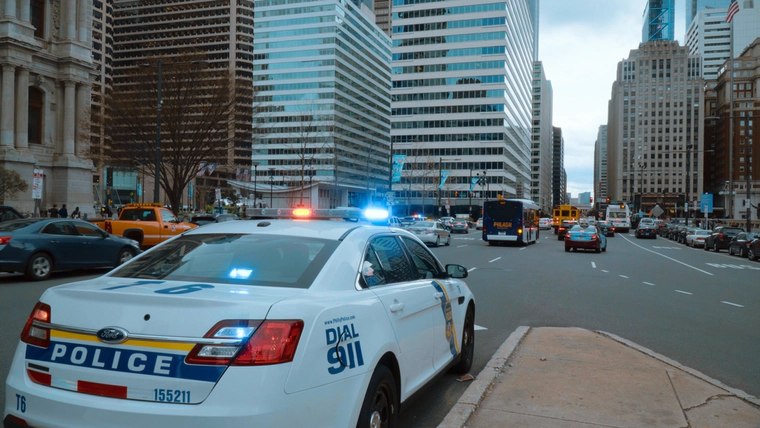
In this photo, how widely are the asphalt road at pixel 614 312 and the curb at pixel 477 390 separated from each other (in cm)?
27

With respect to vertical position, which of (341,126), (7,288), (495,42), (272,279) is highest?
(495,42)

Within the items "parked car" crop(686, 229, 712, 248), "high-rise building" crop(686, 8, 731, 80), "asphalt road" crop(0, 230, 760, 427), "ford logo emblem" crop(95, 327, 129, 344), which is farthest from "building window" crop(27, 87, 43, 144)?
"high-rise building" crop(686, 8, 731, 80)

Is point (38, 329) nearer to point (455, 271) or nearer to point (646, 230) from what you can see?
point (455, 271)

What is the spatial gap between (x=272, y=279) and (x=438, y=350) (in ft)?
6.35

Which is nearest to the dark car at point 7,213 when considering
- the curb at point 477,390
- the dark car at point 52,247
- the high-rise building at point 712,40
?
the dark car at point 52,247

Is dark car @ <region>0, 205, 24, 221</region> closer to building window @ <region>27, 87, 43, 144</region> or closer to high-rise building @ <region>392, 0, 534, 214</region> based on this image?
building window @ <region>27, 87, 43, 144</region>

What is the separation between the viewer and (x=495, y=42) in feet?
356

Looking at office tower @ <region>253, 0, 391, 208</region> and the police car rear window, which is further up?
office tower @ <region>253, 0, 391, 208</region>

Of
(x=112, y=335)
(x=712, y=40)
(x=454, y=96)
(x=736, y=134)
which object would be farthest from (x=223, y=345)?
(x=712, y=40)

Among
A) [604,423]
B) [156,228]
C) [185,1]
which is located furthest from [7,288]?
[185,1]

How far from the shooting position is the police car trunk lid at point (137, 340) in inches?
114

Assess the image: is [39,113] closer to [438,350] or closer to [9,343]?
[9,343]

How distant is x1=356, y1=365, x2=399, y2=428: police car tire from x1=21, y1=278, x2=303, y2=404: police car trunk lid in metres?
0.83

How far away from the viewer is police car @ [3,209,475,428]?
2.89m
